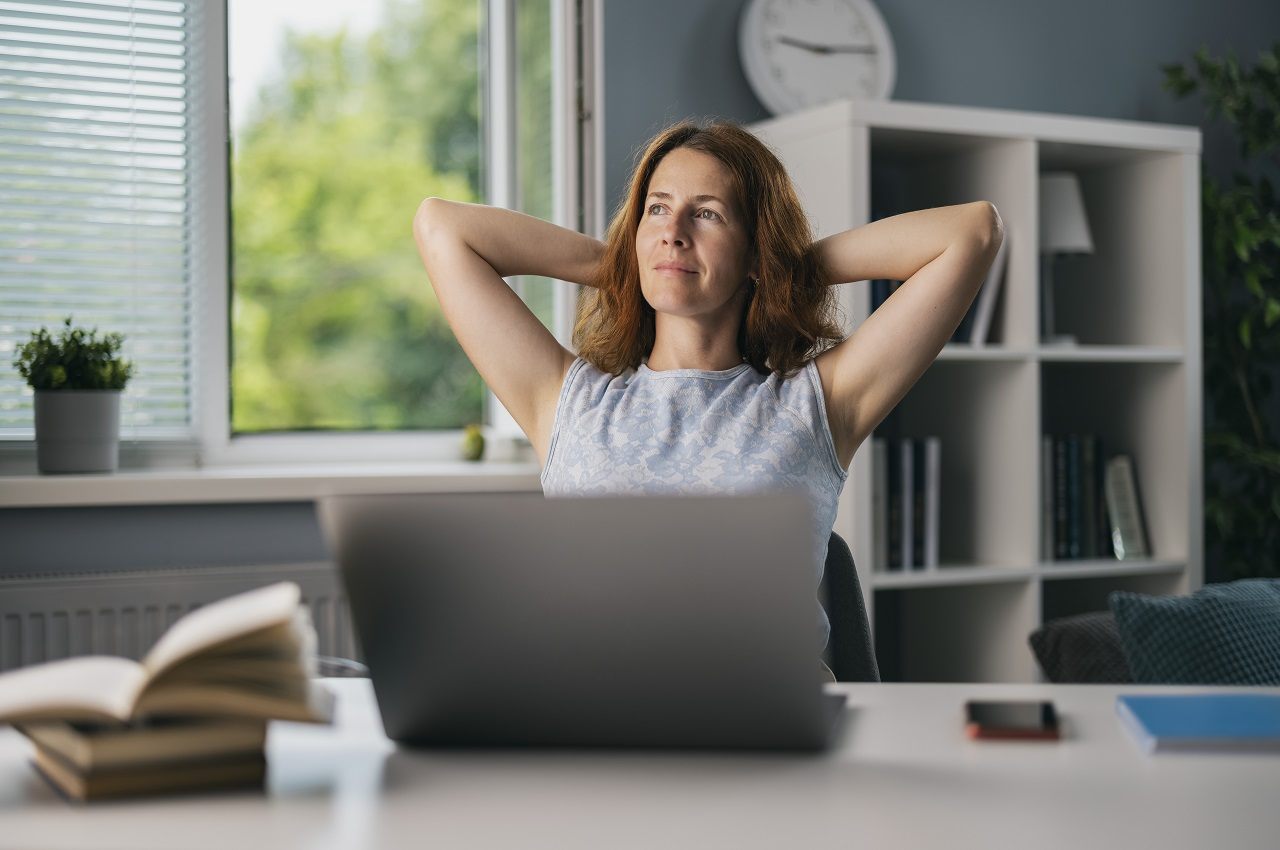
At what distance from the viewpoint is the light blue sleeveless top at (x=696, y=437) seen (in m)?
1.49

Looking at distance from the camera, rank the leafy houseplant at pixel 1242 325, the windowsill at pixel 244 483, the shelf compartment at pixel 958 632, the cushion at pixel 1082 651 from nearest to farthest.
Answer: the cushion at pixel 1082 651 < the windowsill at pixel 244 483 < the shelf compartment at pixel 958 632 < the leafy houseplant at pixel 1242 325

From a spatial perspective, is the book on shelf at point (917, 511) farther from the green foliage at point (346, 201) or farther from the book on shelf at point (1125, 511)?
the green foliage at point (346, 201)

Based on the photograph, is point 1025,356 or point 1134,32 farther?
point 1134,32

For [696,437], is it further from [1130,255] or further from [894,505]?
[1130,255]

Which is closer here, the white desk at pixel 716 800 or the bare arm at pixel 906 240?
the white desk at pixel 716 800

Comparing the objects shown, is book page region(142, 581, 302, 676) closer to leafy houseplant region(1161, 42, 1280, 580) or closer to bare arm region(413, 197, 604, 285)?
bare arm region(413, 197, 604, 285)

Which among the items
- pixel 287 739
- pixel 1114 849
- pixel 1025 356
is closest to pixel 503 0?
pixel 1025 356

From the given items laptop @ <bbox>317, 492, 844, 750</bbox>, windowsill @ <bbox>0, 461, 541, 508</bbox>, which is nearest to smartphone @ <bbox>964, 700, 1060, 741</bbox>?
laptop @ <bbox>317, 492, 844, 750</bbox>

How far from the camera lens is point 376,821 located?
740 mm

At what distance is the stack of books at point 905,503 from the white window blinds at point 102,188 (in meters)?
1.47

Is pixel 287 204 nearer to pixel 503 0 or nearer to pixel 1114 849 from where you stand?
pixel 503 0

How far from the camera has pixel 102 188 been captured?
2.52 meters

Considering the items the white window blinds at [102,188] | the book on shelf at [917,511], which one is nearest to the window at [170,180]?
the white window blinds at [102,188]

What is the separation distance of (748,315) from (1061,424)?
1.70m
